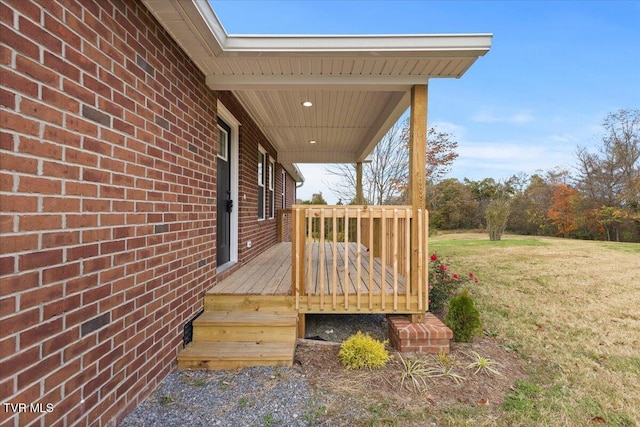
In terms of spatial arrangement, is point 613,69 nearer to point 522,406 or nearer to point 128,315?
point 522,406

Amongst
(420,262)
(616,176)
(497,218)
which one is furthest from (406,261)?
(616,176)

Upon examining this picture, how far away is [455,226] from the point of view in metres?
22.5

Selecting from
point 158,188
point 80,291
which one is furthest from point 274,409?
point 158,188

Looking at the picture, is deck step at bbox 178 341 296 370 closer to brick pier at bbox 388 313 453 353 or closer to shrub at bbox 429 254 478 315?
brick pier at bbox 388 313 453 353

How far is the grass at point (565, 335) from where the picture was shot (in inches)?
87.9

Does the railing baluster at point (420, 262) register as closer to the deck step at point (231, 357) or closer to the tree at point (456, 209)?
the deck step at point (231, 357)

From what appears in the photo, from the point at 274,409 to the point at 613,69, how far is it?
2373 centimetres

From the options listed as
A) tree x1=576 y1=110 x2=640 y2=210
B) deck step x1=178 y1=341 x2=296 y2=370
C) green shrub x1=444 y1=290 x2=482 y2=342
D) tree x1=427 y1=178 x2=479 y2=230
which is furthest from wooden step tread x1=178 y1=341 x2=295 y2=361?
tree x1=576 y1=110 x2=640 y2=210

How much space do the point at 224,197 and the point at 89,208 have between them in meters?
2.81

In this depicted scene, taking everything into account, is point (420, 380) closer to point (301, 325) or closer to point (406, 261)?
point (406, 261)

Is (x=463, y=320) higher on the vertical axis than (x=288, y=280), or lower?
lower

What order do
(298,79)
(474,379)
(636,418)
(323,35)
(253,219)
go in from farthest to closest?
(253,219) → (298,79) → (323,35) → (474,379) → (636,418)

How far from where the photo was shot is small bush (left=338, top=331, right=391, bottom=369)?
274 centimetres

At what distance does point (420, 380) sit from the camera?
2566 mm
